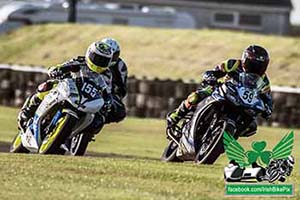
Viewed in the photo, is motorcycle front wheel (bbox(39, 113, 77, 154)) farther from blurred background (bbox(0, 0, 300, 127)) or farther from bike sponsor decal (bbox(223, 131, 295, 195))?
blurred background (bbox(0, 0, 300, 127))

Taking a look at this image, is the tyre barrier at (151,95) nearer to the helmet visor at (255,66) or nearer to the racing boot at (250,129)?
the racing boot at (250,129)

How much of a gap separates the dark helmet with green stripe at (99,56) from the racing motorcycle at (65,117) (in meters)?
0.16

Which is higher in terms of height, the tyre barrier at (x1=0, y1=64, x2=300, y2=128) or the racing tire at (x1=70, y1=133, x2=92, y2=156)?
the racing tire at (x1=70, y1=133, x2=92, y2=156)

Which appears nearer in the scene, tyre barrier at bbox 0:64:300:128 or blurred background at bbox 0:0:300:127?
tyre barrier at bbox 0:64:300:128

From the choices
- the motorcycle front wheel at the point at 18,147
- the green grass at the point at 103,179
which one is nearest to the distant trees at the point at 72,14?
the motorcycle front wheel at the point at 18,147

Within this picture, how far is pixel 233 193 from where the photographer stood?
443 inches

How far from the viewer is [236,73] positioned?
49.0 feet

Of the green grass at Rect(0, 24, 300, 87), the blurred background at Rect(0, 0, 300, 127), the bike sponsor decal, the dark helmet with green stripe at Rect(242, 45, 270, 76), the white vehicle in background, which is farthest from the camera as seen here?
the white vehicle in background

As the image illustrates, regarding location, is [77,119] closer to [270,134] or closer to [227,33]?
[270,134]

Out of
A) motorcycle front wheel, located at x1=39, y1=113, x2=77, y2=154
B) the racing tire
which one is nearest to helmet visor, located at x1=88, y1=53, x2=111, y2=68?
motorcycle front wheel, located at x1=39, y1=113, x2=77, y2=154

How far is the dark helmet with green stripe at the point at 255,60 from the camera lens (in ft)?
48.3

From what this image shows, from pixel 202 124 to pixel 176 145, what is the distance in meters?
0.68

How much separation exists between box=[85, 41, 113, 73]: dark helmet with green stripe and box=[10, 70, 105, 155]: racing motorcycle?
16 centimetres

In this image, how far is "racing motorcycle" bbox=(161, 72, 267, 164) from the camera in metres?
14.8
